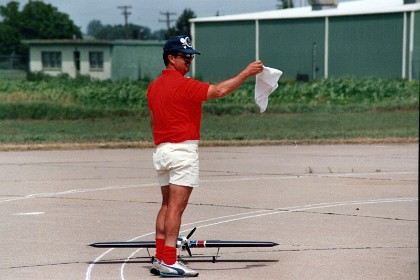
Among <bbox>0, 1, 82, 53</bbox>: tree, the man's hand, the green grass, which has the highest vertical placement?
<bbox>0, 1, 82, 53</bbox>: tree

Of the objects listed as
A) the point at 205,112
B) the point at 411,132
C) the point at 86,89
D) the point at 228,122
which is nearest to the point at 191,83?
the point at 411,132

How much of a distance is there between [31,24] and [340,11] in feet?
183

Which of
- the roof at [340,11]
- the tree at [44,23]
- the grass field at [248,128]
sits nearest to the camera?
the grass field at [248,128]

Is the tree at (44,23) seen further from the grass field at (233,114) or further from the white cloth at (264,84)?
the white cloth at (264,84)

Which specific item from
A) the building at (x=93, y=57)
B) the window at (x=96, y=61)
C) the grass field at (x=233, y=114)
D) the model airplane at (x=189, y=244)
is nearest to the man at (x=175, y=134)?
the model airplane at (x=189, y=244)

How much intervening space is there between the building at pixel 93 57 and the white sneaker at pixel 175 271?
65738 millimetres

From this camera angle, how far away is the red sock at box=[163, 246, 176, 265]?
830 centimetres

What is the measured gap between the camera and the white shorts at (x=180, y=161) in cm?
819

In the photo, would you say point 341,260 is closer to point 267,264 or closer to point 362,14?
point 267,264

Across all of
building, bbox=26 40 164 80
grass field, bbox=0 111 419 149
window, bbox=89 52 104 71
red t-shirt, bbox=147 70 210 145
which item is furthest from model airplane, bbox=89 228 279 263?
window, bbox=89 52 104 71

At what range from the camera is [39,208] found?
12562 millimetres

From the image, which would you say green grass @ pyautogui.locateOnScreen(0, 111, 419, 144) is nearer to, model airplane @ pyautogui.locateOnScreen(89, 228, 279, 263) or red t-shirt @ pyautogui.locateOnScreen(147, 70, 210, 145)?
model airplane @ pyautogui.locateOnScreen(89, 228, 279, 263)

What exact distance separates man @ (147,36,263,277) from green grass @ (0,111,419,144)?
611 inches

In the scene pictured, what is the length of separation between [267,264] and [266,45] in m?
51.5
